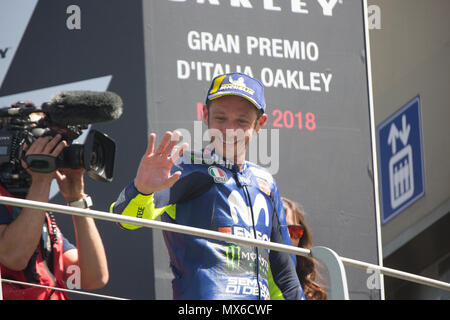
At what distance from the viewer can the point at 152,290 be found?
11.4ft

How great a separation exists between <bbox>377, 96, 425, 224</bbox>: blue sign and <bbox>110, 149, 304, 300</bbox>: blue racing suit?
328cm

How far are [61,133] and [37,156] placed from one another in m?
0.13

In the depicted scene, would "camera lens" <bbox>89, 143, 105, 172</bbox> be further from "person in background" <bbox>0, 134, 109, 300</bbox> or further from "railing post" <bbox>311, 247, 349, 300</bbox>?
"railing post" <bbox>311, 247, 349, 300</bbox>

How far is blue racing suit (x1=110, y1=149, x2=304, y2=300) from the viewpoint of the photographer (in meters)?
2.19

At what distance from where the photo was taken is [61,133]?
7.99ft

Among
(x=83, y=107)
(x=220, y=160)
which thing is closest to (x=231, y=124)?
(x=220, y=160)

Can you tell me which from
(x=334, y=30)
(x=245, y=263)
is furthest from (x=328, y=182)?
(x=245, y=263)

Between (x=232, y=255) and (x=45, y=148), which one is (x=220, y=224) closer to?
(x=232, y=255)

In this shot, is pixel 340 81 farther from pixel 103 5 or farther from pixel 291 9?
pixel 103 5

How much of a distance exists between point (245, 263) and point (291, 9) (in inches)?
78.7

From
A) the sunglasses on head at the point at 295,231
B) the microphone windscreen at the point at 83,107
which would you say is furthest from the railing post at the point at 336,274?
the sunglasses on head at the point at 295,231

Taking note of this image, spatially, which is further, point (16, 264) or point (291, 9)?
point (291, 9)

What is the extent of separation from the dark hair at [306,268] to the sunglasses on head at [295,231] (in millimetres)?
73
